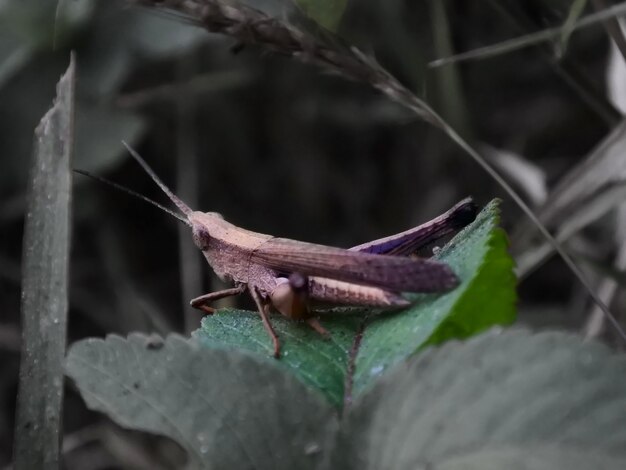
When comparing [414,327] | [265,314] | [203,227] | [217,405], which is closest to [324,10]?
[203,227]

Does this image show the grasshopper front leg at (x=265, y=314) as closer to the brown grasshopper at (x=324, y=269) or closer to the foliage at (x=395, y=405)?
the brown grasshopper at (x=324, y=269)

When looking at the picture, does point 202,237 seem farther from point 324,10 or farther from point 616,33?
point 616,33

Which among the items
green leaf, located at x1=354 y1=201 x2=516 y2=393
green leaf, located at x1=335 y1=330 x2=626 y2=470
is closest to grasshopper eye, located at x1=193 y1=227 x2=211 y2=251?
green leaf, located at x1=354 y1=201 x2=516 y2=393

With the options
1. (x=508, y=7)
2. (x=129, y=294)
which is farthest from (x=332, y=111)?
(x=508, y=7)

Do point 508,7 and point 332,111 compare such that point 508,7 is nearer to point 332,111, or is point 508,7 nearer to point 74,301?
point 332,111

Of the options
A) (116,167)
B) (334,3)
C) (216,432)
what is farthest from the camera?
(116,167)

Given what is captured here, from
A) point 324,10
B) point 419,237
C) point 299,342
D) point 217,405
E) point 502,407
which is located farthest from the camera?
point 324,10

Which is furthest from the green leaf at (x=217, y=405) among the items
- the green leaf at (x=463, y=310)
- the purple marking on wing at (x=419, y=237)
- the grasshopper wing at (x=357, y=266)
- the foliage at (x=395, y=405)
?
the purple marking on wing at (x=419, y=237)
